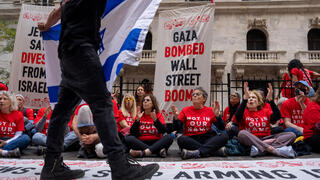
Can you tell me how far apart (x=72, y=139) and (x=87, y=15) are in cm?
304

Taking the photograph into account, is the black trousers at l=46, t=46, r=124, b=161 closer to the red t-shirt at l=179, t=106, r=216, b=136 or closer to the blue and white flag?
the blue and white flag

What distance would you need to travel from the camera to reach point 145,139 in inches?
161

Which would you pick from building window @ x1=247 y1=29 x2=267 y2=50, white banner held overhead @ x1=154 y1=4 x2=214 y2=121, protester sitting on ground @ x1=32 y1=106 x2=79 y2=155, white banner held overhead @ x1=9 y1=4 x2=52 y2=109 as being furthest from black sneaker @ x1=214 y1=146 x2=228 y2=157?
building window @ x1=247 y1=29 x2=267 y2=50

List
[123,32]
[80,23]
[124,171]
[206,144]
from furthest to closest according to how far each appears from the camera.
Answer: [206,144] → [123,32] → [80,23] → [124,171]

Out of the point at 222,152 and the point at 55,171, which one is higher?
the point at 55,171

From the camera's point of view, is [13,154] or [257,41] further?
[257,41]

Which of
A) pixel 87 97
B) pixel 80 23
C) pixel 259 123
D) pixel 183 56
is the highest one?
pixel 183 56

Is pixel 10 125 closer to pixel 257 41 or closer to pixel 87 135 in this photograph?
pixel 87 135

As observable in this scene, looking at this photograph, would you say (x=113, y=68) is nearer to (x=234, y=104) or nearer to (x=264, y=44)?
(x=234, y=104)

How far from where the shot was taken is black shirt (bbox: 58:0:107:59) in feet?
6.22

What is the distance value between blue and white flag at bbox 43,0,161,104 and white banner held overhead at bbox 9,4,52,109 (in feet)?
11.3

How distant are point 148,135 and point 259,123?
197cm

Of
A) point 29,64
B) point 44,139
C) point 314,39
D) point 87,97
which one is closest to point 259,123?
point 87,97

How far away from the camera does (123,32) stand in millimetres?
2324
